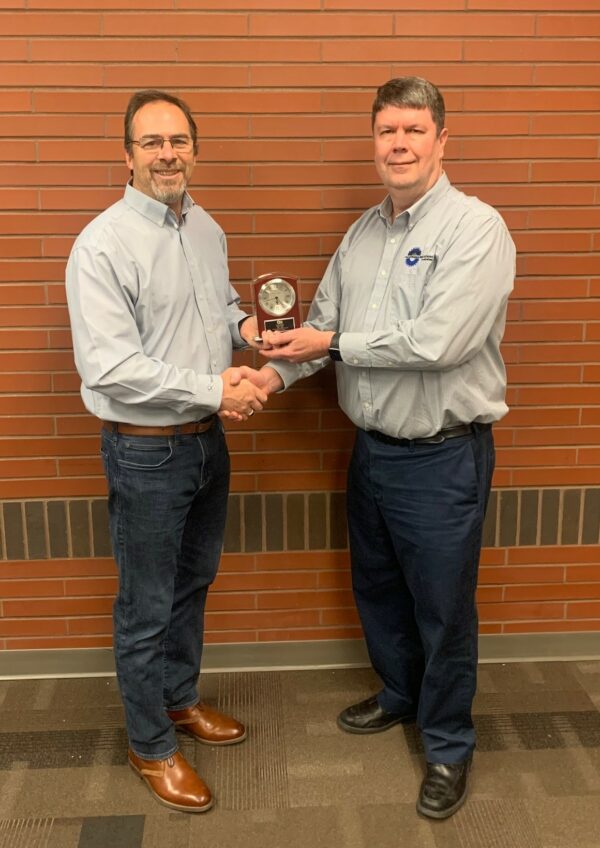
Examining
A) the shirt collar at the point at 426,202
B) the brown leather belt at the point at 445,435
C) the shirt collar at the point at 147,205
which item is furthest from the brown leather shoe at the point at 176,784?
the shirt collar at the point at 426,202

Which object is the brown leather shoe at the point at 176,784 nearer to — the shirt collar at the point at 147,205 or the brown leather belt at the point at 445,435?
the brown leather belt at the point at 445,435

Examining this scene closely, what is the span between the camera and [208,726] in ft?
9.91

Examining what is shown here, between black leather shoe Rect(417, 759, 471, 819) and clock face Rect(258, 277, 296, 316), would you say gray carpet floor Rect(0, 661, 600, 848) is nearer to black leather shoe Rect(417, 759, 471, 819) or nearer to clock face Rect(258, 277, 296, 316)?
black leather shoe Rect(417, 759, 471, 819)

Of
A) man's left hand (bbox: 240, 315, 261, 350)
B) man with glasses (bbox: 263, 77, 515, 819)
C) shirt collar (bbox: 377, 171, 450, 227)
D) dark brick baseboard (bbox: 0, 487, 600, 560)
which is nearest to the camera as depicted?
man with glasses (bbox: 263, 77, 515, 819)

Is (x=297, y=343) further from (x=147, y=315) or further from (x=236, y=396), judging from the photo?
(x=147, y=315)

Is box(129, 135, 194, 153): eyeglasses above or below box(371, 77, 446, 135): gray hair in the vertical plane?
below

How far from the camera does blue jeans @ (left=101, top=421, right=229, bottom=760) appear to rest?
2566 millimetres

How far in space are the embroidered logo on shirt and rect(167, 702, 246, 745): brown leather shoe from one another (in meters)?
1.73

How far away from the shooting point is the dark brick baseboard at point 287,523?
10.8 ft

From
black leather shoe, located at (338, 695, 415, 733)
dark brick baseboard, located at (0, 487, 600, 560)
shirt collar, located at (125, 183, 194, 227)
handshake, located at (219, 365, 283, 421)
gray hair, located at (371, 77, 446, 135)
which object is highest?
gray hair, located at (371, 77, 446, 135)

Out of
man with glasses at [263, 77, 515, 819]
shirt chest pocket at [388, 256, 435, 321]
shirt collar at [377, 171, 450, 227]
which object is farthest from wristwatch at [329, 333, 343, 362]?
shirt collar at [377, 171, 450, 227]

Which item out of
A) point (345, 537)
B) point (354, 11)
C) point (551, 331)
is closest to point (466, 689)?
point (345, 537)

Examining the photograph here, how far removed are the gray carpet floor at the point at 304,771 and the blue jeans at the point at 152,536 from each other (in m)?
0.24

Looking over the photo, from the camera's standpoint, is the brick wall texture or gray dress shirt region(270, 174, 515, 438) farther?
the brick wall texture
